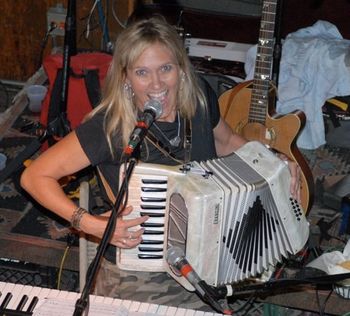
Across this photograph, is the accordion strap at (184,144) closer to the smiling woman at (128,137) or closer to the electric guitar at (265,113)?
the smiling woman at (128,137)

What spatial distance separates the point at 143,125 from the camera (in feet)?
7.06

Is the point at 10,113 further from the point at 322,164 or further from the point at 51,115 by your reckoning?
the point at 322,164

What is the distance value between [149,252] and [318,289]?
1.16 meters

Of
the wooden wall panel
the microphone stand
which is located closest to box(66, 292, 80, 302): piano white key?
the microphone stand

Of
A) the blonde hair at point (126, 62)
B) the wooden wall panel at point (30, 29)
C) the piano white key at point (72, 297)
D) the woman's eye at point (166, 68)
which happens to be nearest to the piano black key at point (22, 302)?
the piano white key at point (72, 297)

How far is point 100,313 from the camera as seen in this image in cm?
238

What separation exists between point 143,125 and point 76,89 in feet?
7.33

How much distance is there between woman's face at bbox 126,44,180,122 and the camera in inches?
107

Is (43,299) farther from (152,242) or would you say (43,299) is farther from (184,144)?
(184,144)

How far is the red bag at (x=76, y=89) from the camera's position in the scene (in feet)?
13.9

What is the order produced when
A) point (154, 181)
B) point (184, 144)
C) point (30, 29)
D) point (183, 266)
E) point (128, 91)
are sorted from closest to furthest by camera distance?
point (183, 266), point (154, 181), point (128, 91), point (184, 144), point (30, 29)

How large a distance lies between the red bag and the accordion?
1698mm

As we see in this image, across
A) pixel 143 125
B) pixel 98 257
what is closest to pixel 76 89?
pixel 143 125

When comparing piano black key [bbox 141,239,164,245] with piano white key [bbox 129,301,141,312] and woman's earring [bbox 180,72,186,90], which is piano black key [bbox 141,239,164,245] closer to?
piano white key [bbox 129,301,141,312]
